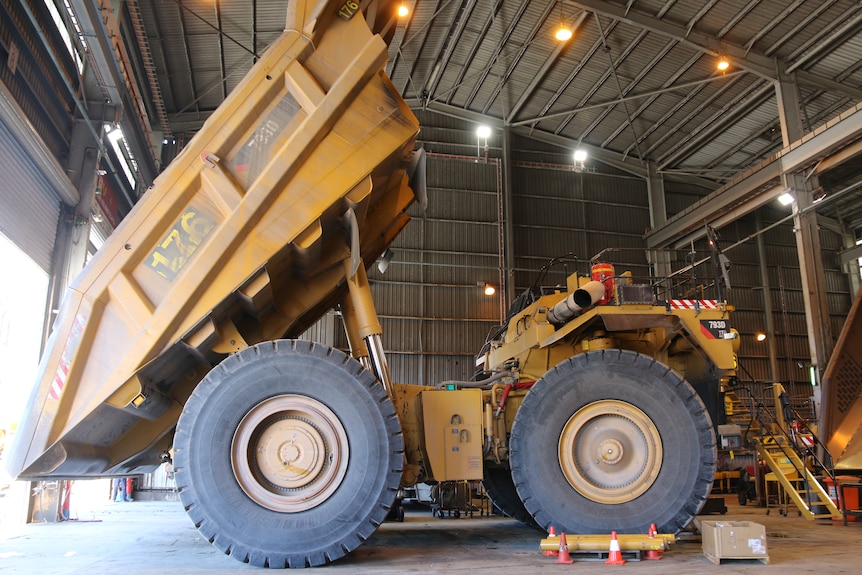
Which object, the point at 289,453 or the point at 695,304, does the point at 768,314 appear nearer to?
the point at 695,304

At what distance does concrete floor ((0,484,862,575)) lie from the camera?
4070mm

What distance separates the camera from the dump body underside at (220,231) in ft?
13.9

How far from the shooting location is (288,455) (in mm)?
4285

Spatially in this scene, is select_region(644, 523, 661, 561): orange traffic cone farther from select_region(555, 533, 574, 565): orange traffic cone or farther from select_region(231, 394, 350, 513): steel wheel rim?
select_region(231, 394, 350, 513): steel wheel rim

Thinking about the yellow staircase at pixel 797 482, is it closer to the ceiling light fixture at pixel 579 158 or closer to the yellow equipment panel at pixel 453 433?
the yellow equipment panel at pixel 453 433

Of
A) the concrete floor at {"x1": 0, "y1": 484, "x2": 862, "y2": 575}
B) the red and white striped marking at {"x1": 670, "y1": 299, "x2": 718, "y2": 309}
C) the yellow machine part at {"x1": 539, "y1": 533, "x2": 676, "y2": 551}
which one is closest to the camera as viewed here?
the concrete floor at {"x1": 0, "y1": 484, "x2": 862, "y2": 575}

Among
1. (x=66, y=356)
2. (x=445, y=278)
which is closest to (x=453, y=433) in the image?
(x=66, y=356)

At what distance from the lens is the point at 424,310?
21062 millimetres

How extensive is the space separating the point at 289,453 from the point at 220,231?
1692 mm

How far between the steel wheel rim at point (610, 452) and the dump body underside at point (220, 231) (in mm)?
2340

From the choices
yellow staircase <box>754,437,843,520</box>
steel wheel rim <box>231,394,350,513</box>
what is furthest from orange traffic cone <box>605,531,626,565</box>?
yellow staircase <box>754,437,843,520</box>

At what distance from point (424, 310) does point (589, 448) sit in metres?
16.3

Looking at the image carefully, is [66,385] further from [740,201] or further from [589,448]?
[740,201]

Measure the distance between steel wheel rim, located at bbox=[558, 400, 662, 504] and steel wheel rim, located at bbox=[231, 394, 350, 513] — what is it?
1848mm
